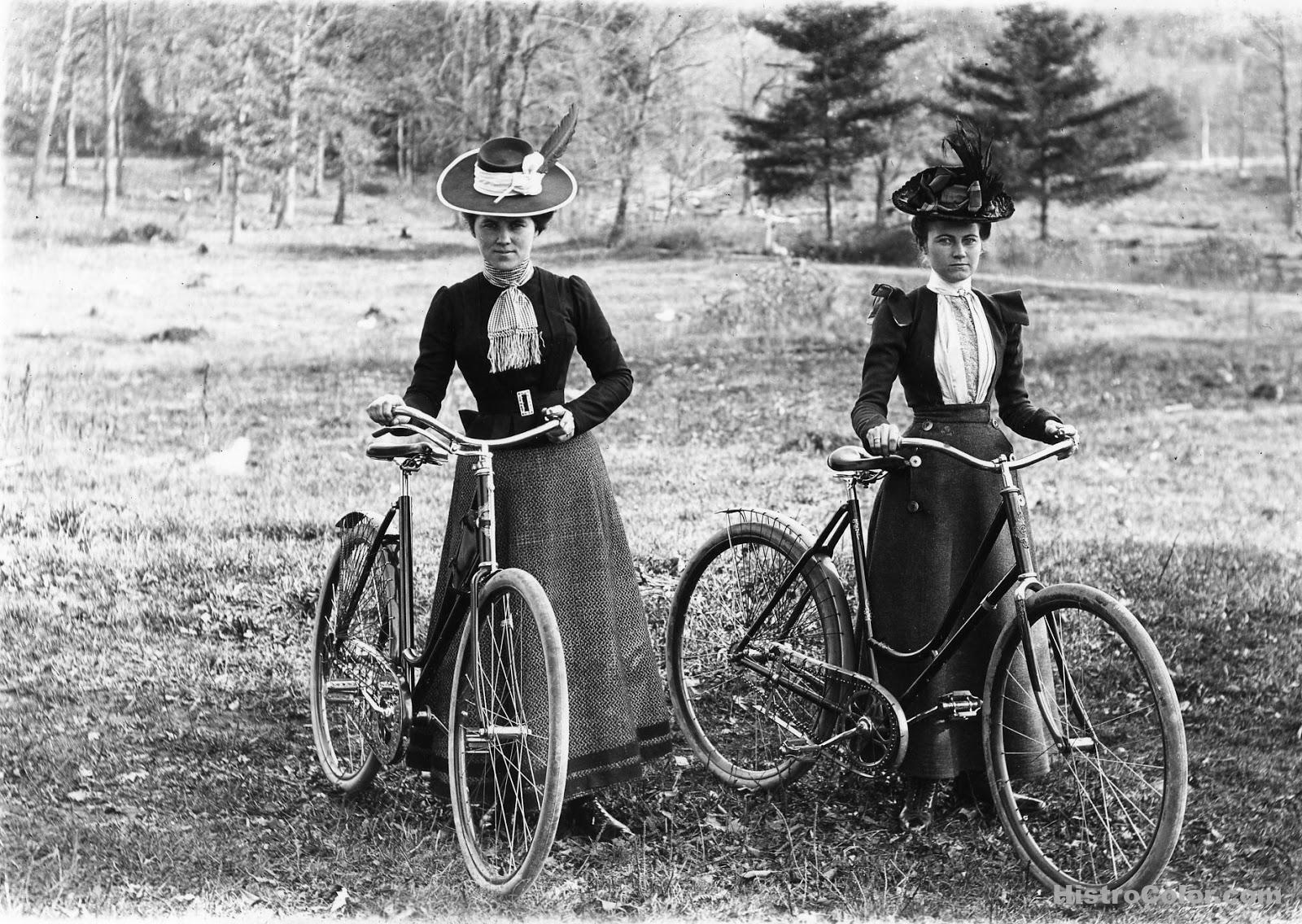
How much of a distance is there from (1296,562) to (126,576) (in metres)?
6.14

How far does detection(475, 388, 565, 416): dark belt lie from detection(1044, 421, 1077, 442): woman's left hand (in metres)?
1.54

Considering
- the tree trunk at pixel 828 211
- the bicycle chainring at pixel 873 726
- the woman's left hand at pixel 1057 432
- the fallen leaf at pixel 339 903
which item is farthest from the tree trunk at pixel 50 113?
the woman's left hand at pixel 1057 432

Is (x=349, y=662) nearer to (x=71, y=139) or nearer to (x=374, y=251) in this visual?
(x=71, y=139)

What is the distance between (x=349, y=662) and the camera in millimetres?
4898

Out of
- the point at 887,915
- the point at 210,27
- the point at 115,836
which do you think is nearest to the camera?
the point at 887,915

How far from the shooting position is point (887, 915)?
13.1ft

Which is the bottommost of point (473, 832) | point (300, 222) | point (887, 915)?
point (887, 915)

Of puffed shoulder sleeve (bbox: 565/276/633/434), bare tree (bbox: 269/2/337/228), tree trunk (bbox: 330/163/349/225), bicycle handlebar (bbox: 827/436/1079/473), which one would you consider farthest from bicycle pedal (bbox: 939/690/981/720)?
bare tree (bbox: 269/2/337/228)

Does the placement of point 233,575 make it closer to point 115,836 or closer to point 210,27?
point 115,836

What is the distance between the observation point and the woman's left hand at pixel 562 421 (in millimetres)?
4086

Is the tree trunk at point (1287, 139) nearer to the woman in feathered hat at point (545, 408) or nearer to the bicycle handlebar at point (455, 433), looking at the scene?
the woman in feathered hat at point (545, 408)

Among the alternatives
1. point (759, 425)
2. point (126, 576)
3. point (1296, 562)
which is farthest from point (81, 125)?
point (1296, 562)

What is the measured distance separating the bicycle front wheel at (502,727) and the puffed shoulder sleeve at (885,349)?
122 centimetres

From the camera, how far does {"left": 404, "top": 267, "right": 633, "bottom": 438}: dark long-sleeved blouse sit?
14.1 feet
